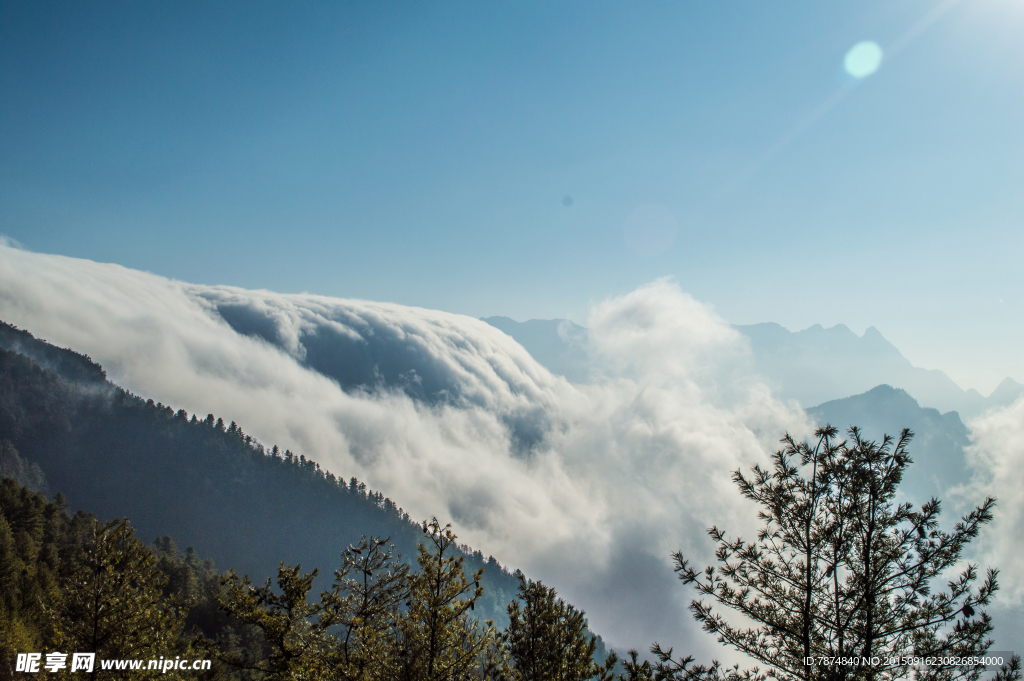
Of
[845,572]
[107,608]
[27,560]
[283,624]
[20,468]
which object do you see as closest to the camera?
[845,572]

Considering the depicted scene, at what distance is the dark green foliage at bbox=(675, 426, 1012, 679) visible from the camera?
933cm

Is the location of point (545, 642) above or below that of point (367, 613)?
below

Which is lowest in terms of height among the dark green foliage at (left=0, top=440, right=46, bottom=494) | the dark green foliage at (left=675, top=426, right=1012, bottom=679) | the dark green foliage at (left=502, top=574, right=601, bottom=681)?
the dark green foliage at (left=502, top=574, right=601, bottom=681)

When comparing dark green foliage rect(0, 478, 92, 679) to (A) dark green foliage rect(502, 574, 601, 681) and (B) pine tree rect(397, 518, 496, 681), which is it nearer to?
(B) pine tree rect(397, 518, 496, 681)

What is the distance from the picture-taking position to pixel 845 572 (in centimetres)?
999

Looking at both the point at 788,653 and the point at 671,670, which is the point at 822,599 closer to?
the point at 788,653

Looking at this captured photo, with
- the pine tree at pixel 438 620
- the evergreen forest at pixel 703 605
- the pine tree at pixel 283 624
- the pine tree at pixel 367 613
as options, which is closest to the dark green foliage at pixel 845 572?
the evergreen forest at pixel 703 605

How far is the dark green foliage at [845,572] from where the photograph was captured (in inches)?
367

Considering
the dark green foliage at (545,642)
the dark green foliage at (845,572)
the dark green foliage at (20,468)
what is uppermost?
the dark green foliage at (20,468)

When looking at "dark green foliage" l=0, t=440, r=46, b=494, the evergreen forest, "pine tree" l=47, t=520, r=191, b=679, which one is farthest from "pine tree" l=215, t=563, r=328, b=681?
"dark green foliage" l=0, t=440, r=46, b=494

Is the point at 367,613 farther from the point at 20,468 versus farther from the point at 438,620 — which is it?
the point at 20,468

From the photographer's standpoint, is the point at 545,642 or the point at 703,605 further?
the point at 545,642

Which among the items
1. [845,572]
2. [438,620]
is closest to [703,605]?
[845,572]

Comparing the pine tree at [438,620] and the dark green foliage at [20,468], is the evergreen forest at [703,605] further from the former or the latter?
the dark green foliage at [20,468]
